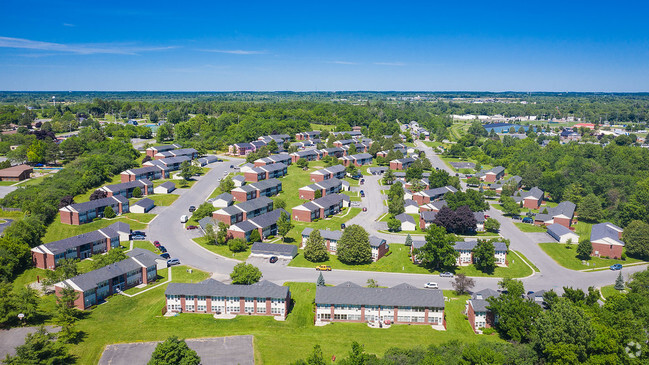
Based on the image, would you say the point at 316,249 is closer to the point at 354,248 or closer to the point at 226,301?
the point at 354,248

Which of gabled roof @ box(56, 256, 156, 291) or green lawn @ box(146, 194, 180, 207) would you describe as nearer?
Result: gabled roof @ box(56, 256, 156, 291)

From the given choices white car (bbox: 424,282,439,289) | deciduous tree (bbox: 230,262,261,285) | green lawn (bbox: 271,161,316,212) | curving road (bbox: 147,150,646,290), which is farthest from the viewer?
green lawn (bbox: 271,161,316,212)

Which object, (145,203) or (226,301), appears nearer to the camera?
(226,301)

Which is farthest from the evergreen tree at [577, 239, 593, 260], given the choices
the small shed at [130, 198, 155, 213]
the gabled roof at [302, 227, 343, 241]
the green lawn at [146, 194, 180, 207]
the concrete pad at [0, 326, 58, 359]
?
the small shed at [130, 198, 155, 213]

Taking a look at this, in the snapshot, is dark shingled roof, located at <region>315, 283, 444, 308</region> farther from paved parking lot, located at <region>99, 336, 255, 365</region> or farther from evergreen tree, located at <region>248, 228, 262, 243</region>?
evergreen tree, located at <region>248, 228, 262, 243</region>

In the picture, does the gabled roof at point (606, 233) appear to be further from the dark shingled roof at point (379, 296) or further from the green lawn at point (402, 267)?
the dark shingled roof at point (379, 296)

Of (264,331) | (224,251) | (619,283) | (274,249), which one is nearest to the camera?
(264,331)

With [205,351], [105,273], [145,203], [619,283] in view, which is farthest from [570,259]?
[145,203]
